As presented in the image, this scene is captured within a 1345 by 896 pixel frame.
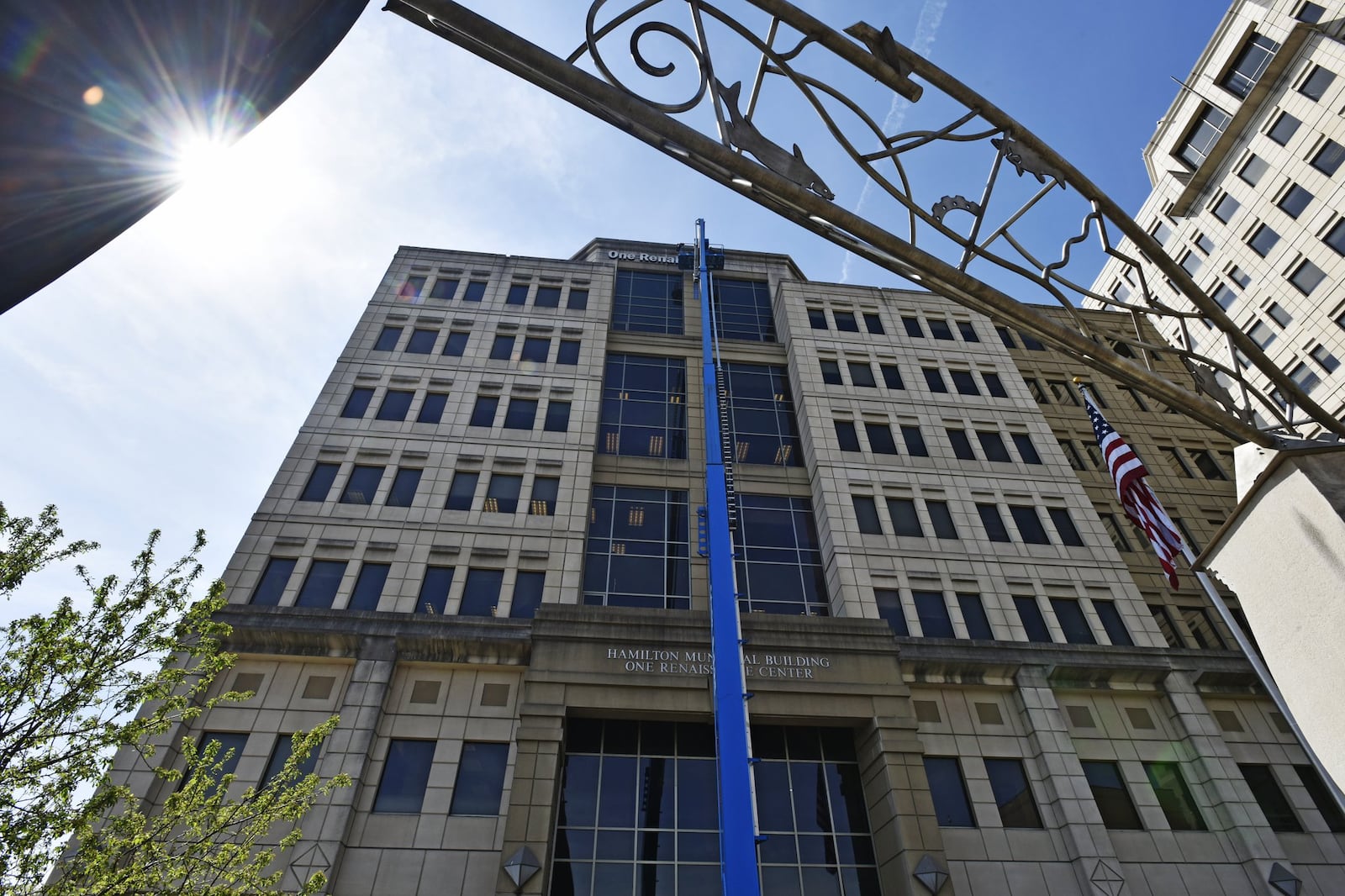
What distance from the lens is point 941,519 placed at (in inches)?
1014

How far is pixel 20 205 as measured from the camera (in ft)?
5.38

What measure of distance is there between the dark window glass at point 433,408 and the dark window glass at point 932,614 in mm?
17763

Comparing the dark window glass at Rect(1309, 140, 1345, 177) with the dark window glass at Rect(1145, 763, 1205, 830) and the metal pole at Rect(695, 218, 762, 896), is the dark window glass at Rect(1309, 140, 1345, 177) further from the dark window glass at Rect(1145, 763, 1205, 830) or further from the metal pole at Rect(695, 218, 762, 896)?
the metal pole at Rect(695, 218, 762, 896)

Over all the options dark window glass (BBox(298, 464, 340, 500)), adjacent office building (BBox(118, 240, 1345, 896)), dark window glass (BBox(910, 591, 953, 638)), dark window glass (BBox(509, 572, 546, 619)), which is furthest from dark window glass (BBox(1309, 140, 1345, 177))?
dark window glass (BBox(298, 464, 340, 500))

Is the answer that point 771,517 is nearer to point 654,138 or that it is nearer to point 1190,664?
point 1190,664

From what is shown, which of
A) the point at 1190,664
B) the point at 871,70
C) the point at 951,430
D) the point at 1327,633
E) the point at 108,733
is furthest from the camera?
the point at 951,430

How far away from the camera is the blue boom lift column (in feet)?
47.3

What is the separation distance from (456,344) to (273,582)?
1180 centimetres

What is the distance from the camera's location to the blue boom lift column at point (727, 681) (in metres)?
14.4

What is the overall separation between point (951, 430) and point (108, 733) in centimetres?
2727

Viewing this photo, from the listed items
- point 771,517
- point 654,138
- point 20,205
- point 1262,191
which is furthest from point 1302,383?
point 20,205

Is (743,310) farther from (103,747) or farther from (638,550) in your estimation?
(103,747)

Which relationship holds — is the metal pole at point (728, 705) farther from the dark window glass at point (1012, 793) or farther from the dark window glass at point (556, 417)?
the dark window glass at point (1012, 793)

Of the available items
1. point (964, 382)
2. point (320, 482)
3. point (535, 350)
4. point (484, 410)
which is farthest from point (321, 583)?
point (964, 382)
